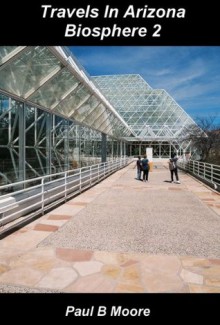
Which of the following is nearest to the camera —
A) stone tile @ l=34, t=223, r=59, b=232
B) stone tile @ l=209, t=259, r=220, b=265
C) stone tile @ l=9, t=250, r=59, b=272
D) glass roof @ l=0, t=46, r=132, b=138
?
stone tile @ l=9, t=250, r=59, b=272

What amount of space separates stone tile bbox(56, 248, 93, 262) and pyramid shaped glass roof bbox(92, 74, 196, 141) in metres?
39.9

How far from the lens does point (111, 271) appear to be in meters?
4.09

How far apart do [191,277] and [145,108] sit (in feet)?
162

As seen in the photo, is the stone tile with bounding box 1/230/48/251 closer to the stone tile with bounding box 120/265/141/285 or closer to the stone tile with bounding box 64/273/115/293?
the stone tile with bounding box 64/273/115/293

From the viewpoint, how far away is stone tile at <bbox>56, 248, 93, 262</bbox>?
15.0ft

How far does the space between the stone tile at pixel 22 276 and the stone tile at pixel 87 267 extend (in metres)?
0.54

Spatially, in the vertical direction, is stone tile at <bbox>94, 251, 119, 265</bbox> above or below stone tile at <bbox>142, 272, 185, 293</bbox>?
below

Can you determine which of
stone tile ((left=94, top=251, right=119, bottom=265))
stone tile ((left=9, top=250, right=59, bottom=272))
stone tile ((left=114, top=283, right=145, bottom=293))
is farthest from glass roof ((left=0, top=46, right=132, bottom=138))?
stone tile ((left=114, top=283, right=145, bottom=293))

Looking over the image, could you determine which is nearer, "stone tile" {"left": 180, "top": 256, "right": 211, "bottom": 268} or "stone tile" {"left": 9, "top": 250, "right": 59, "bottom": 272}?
"stone tile" {"left": 9, "top": 250, "right": 59, "bottom": 272}

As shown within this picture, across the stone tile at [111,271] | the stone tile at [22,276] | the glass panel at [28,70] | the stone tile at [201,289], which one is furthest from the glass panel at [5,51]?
the stone tile at [201,289]

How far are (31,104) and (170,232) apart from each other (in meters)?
5.60

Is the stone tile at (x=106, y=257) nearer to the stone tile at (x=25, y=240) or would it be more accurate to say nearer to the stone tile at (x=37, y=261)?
the stone tile at (x=37, y=261)

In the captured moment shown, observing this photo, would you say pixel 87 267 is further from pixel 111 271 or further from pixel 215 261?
pixel 215 261

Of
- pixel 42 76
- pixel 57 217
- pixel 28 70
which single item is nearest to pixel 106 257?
pixel 57 217
